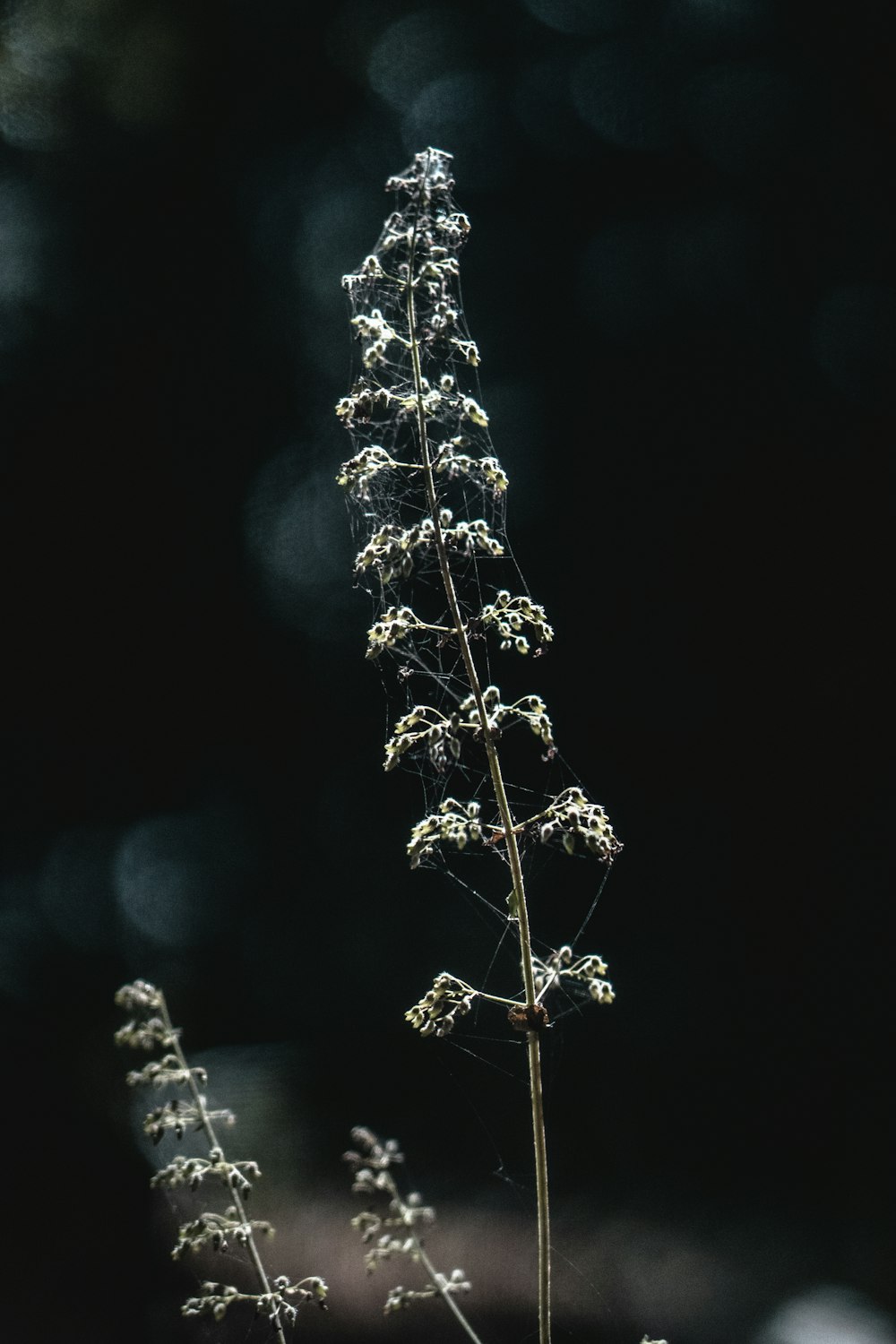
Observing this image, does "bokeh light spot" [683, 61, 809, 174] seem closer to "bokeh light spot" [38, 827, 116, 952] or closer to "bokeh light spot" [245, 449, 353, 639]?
"bokeh light spot" [245, 449, 353, 639]

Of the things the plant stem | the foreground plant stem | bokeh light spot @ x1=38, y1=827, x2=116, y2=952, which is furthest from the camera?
bokeh light spot @ x1=38, y1=827, x2=116, y2=952

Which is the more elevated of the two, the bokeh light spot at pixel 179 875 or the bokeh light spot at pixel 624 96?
the bokeh light spot at pixel 624 96

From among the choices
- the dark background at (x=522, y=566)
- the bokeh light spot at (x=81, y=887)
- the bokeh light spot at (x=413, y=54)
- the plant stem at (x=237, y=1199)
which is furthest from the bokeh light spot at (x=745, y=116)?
the plant stem at (x=237, y=1199)

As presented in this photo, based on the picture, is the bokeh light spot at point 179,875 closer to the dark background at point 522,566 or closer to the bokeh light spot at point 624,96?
the dark background at point 522,566

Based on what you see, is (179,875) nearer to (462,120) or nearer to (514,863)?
(462,120)

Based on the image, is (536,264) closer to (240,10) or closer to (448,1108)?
(240,10)

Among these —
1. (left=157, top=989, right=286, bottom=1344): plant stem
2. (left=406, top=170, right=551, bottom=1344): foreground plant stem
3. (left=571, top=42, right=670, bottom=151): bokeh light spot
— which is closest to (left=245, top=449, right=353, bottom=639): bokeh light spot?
(left=571, top=42, right=670, bottom=151): bokeh light spot

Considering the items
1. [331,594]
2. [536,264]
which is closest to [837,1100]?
[331,594]

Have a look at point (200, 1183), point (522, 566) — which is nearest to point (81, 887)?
point (522, 566)
